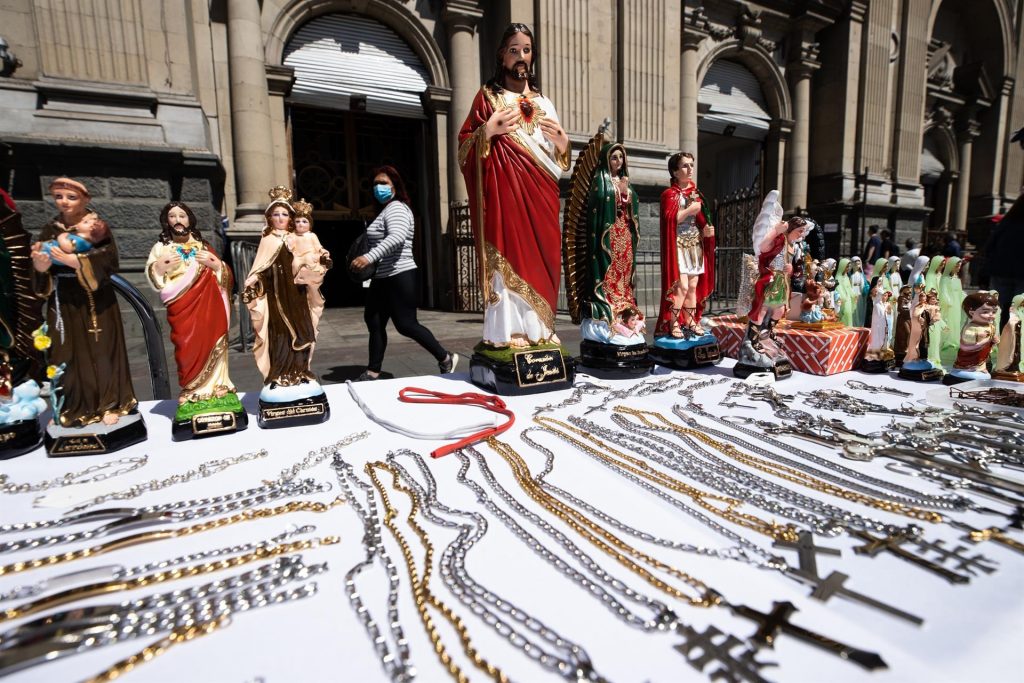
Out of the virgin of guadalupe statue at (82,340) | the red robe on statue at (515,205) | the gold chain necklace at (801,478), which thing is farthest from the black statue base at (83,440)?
the gold chain necklace at (801,478)

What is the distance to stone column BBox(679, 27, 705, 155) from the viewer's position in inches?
419

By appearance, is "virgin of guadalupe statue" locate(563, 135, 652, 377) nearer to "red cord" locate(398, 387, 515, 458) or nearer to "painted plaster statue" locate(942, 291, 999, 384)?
"red cord" locate(398, 387, 515, 458)

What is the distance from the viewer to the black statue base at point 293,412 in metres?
2.41

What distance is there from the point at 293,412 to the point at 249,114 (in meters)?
7.12

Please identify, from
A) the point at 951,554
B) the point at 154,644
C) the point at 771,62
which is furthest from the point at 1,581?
the point at 771,62

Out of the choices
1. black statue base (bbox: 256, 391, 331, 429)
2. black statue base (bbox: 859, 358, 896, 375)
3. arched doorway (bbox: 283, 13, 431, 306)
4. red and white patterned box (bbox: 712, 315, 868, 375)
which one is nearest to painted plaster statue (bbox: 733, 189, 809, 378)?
red and white patterned box (bbox: 712, 315, 868, 375)

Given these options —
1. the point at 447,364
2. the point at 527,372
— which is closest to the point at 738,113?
the point at 447,364

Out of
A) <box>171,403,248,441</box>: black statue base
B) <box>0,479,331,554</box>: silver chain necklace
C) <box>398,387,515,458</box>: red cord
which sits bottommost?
<box>0,479,331,554</box>: silver chain necklace

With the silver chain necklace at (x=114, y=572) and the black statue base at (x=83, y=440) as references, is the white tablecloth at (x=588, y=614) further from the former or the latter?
the black statue base at (x=83, y=440)

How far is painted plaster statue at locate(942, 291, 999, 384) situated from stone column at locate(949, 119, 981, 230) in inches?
727

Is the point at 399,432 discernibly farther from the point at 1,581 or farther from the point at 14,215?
the point at 14,215

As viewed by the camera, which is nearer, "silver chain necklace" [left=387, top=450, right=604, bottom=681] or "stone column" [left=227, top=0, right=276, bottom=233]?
"silver chain necklace" [left=387, top=450, right=604, bottom=681]

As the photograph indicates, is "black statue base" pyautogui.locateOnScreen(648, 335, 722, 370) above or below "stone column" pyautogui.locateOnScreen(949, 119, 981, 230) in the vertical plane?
below

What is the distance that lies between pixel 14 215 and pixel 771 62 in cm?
1445
